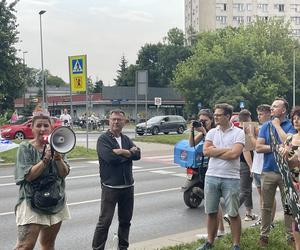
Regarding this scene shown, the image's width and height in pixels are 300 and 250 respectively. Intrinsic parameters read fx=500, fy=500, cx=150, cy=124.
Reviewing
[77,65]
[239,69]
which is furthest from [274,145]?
[239,69]

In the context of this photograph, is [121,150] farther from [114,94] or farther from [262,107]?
[114,94]

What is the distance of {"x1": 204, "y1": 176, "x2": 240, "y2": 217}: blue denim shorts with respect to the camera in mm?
5871

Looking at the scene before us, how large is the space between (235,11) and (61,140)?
368 feet

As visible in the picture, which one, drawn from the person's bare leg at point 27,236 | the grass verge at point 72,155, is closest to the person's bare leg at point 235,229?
the person's bare leg at point 27,236

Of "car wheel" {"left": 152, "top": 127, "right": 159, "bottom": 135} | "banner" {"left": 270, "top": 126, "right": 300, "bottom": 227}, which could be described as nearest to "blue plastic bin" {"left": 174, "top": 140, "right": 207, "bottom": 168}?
"banner" {"left": 270, "top": 126, "right": 300, "bottom": 227}

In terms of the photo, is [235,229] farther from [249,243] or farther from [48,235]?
[48,235]

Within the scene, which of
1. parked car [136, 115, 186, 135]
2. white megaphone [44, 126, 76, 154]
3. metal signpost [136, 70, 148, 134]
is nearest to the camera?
white megaphone [44, 126, 76, 154]

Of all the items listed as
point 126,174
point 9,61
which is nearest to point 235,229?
point 126,174

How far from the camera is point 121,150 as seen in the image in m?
5.56

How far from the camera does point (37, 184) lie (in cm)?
434

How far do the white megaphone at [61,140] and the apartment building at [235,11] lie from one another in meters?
107

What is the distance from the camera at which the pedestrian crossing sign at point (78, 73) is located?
1973 cm

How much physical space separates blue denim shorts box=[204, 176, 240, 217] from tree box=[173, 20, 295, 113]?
45.9m

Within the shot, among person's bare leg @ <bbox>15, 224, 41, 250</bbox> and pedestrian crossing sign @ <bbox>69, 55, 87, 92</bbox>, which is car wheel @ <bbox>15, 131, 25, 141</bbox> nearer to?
pedestrian crossing sign @ <bbox>69, 55, 87, 92</bbox>
